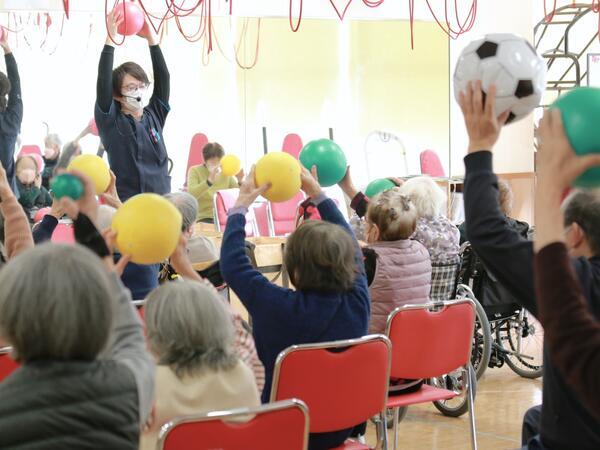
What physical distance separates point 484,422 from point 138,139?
2.15m

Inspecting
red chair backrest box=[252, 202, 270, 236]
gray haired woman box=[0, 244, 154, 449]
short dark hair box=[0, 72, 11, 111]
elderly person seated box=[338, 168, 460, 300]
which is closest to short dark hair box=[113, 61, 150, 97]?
short dark hair box=[0, 72, 11, 111]

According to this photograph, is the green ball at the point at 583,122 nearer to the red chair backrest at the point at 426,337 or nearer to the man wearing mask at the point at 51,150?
the red chair backrest at the point at 426,337

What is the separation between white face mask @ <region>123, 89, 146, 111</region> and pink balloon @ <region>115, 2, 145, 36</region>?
1.40 ft

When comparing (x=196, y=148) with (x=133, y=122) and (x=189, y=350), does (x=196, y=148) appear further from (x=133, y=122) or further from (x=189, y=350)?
(x=189, y=350)

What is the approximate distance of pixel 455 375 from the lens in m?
4.47

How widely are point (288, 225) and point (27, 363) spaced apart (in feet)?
20.7

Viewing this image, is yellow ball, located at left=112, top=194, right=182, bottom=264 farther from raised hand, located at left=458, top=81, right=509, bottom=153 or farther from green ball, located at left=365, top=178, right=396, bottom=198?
green ball, located at left=365, top=178, right=396, bottom=198

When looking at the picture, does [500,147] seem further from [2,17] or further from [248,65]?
[2,17]

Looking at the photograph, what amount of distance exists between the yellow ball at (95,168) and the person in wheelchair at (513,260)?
1.66 metres

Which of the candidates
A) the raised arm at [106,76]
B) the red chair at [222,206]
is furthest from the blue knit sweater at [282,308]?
the red chair at [222,206]

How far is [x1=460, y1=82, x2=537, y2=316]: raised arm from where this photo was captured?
1.63m

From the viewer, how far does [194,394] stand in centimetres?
201

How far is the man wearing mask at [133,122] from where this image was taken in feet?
13.7

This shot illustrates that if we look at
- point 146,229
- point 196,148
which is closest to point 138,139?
point 146,229
